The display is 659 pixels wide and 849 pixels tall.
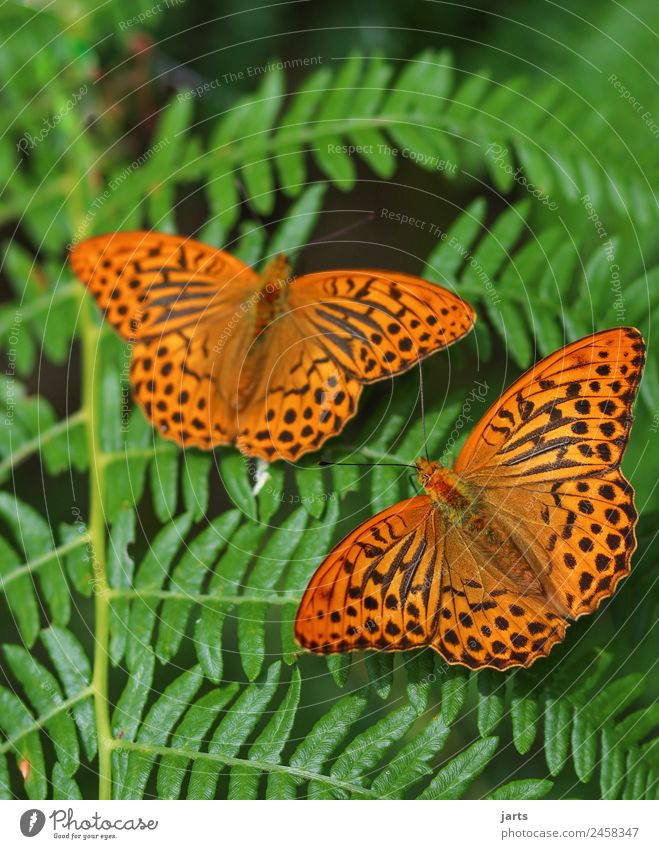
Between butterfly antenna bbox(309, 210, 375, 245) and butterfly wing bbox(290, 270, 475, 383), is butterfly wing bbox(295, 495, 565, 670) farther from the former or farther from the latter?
butterfly antenna bbox(309, 210, 375, 245)

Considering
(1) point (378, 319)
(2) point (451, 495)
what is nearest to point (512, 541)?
(2) point (451, 495)

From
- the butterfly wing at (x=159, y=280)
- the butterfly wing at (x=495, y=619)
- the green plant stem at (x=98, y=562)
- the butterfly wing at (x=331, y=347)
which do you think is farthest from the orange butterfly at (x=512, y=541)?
the butterfly wing at (x=159, y=280)

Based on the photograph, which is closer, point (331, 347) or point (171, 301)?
point (331, 347)

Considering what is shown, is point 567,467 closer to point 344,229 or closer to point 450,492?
point 450,492

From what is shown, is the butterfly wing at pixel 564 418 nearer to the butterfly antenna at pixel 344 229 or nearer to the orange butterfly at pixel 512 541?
the orange butterfly at pixel 512 541

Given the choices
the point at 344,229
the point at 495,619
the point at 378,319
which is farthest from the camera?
the point at 344,229

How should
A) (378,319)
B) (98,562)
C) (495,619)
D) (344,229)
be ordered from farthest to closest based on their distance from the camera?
1. (344,229)
2. (98,562)
3. (378,319)
4. (495,619)
